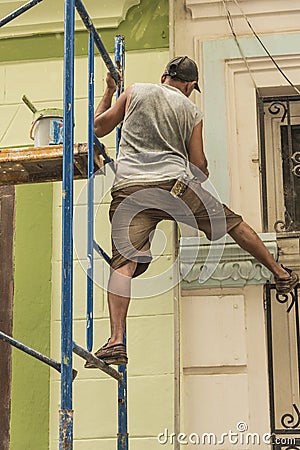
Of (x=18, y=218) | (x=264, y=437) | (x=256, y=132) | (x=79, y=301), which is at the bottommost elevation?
(x=264, y=437)

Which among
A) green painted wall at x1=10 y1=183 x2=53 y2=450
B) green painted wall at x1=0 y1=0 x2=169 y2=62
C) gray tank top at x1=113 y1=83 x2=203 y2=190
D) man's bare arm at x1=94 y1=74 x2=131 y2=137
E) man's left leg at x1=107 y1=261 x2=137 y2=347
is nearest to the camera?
man's left leg at x1=107 y1=261 x2=137 y2=347

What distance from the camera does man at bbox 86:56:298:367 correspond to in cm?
438

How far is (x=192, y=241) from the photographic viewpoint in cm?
526

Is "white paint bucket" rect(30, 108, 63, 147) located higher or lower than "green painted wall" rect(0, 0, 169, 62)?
lower

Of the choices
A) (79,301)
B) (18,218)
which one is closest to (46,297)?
(79,301)

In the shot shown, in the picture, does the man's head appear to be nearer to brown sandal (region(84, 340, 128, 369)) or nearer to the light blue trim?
the light blue trim

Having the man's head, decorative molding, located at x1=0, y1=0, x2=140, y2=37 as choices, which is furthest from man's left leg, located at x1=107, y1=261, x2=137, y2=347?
decorative molding, located at x1=0, y1=0, x2=140, y2=37

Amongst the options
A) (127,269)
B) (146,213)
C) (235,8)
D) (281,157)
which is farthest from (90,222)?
(235,8)

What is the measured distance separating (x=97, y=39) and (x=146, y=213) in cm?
89

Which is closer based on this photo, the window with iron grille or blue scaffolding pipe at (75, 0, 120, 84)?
blue scaffolding pipe at (75, 0, 120, 84)

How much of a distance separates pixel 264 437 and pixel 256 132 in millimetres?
1788

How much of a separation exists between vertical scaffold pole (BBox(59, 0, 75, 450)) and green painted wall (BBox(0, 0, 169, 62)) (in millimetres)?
1788

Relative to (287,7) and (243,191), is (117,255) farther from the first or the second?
(287,7)

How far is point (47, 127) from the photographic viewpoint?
4766 millimetres
